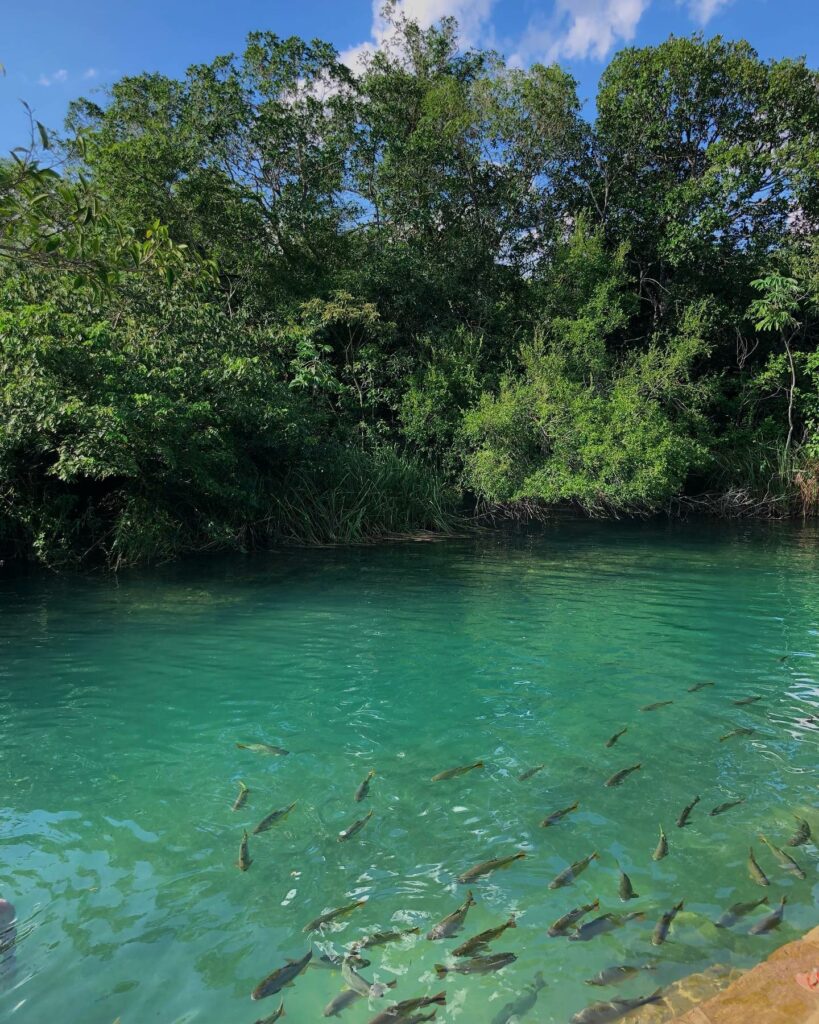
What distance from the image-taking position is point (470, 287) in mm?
19953

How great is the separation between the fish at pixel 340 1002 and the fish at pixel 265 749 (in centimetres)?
228

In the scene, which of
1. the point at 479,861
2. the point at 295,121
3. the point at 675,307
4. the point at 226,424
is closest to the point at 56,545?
the point at 226,424

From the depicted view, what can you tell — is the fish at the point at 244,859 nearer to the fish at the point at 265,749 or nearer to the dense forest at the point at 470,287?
the fish at the point at 265,749

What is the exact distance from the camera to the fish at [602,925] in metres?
3.14

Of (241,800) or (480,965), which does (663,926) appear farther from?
(241,800)

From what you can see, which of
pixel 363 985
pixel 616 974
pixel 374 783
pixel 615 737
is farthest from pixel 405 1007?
pixel 615 737

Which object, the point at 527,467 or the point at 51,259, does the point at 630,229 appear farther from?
the point at 51,259

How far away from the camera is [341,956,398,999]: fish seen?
2.84 m

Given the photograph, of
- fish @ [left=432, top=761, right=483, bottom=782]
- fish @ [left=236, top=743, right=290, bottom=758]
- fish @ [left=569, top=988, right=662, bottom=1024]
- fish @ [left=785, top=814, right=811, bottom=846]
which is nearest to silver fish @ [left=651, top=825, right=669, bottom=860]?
fish @ [left=785, top=814, right=811, bottom=846]

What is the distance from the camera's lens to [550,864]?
12.1 ft

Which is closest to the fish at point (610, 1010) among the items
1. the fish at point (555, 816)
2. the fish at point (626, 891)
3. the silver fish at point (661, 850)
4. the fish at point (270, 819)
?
the fish at point (626, 891)

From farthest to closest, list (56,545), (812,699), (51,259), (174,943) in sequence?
1. (56,545)
2. (812,699)
3. (51,259)
4. (174,943)

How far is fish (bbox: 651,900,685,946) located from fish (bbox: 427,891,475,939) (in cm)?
→ 85

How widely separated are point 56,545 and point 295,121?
13.3 meters
